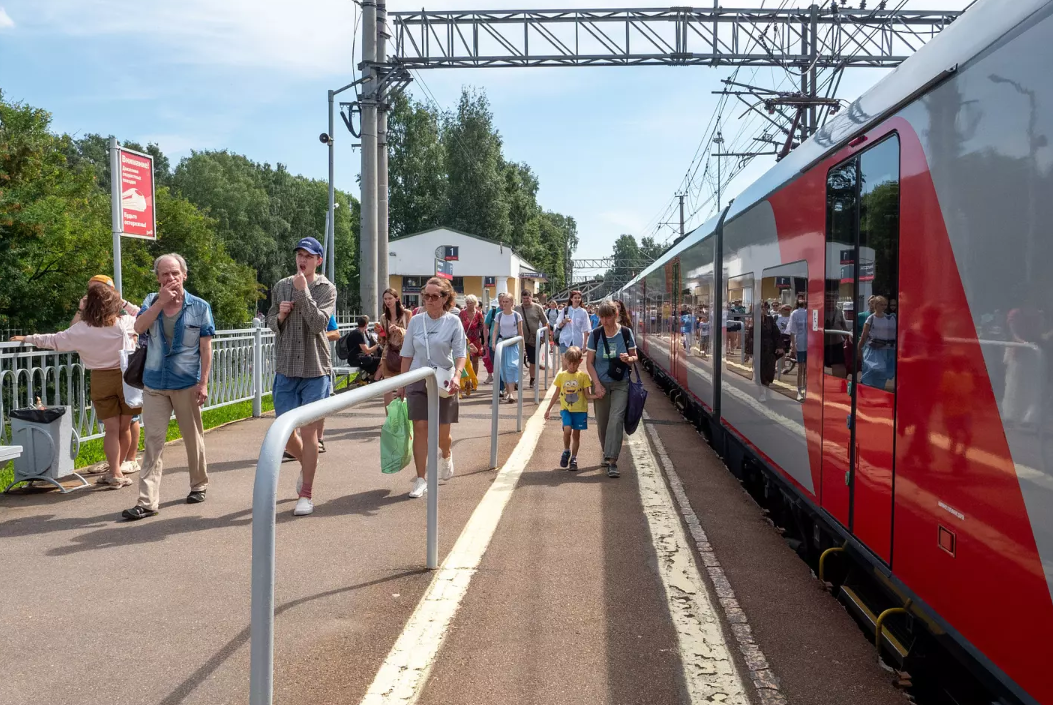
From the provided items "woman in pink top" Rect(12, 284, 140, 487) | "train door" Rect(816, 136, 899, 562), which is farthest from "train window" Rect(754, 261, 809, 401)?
"woman in pink top" Rect(12, 284, 140, 487)

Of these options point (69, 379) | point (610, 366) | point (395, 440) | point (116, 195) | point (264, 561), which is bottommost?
point (395, 440)

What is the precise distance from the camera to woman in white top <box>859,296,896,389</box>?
13.3 feet

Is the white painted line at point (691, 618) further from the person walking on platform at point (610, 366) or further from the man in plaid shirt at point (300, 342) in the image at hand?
the man in plaid shirt at point (300, 342)

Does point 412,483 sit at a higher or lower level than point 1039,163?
lower

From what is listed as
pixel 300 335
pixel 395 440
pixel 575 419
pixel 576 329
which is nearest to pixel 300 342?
pixel 300 335

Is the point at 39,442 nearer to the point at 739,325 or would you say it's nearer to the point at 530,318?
the point at 739,325

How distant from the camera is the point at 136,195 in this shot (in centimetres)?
963

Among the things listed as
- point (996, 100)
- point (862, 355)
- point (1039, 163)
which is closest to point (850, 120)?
point (862, 355)

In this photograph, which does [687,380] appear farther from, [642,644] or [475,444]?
[642,644]

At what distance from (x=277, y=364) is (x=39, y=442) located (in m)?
2.03

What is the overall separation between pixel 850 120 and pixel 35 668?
188 inches

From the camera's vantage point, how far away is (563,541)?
233 inches

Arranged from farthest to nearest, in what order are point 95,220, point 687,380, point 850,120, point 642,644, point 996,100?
1. point 95,220
2. point 687,380
3. point 850,120
4. point 642,644
5. point 996,100

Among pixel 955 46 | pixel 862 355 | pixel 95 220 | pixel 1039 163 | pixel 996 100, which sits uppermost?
pixel 95 220
